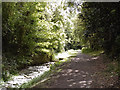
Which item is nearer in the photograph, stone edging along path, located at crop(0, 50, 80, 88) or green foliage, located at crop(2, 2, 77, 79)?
stone edging along path, located at crop(0, 50, 80, 88)

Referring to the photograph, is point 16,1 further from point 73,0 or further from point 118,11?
point 118,11

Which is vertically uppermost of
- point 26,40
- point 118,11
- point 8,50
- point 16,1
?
point 16,1

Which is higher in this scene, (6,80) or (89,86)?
(89,86)

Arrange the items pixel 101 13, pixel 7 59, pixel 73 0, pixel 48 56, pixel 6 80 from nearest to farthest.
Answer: pixel 101 13, pixel 73 0, pixel 6 80, pixel 7 59, pixel 48 56

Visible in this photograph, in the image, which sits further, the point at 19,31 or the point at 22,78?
the point at 19,31

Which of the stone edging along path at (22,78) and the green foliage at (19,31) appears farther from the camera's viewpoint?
the green foliage at (19,31)

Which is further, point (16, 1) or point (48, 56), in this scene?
point (48, 56)

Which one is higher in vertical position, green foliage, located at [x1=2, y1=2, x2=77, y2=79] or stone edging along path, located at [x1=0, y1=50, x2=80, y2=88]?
green foliage, located at [x1=2, y1=2, x2=77, y2=79]

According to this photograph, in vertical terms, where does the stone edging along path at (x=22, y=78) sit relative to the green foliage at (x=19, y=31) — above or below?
below

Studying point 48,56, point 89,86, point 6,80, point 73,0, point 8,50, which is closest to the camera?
point 89,86

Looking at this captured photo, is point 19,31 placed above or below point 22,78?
above

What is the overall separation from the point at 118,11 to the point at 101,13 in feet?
3.56

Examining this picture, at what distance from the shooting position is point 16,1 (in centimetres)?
1229

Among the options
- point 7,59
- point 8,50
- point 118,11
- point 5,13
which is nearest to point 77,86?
point 118,11
